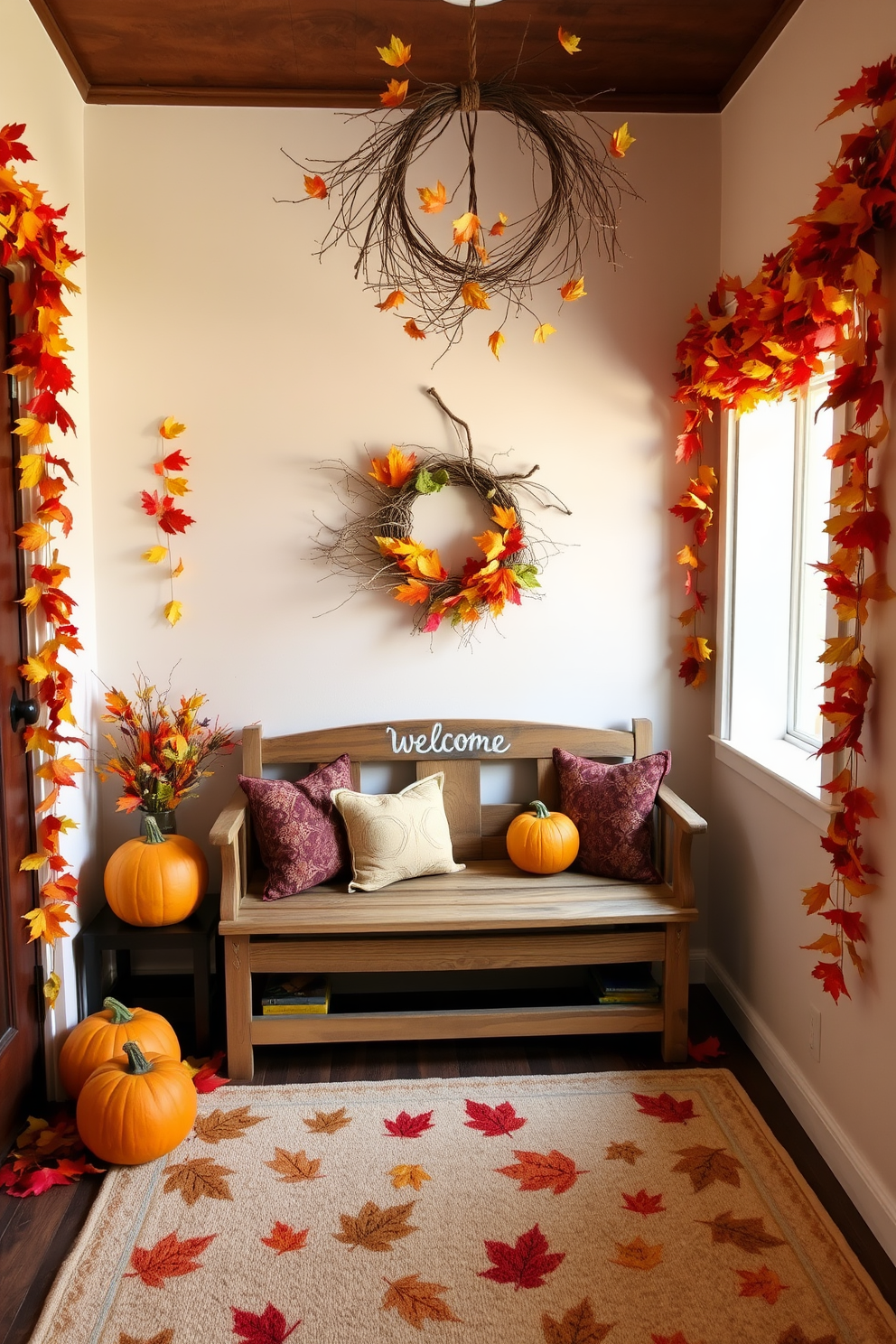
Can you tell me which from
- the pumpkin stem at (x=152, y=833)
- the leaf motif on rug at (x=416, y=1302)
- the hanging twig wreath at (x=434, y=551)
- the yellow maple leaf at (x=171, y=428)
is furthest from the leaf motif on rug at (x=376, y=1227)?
the yellow maple leaf at (x=171, y=428)

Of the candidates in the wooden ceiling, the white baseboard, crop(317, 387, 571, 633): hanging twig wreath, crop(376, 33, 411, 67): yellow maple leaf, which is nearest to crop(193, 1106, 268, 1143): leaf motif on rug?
the white baseboard

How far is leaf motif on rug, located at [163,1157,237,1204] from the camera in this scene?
7.44ft

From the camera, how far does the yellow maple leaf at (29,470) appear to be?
2496 millimetres

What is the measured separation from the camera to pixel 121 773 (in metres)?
3.01

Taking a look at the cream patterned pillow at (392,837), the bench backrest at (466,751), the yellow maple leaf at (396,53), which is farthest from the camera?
the bench backrest at (466,751)

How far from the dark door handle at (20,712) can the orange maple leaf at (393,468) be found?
4.12 ft

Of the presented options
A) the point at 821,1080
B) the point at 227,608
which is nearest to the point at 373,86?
the point at 227,608

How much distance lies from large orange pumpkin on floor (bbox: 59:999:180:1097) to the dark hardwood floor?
283 millimetres

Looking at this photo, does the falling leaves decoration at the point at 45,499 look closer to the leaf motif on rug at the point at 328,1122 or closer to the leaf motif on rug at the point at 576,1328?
the leaf motif on rug at the point at 328,1122

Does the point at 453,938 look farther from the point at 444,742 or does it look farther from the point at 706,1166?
the point at 706,1166

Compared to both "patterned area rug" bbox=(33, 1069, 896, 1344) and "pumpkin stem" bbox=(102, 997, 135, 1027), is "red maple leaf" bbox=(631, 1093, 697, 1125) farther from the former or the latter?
"pumpkin stem" bbox=(102, 997, 135, 1027)

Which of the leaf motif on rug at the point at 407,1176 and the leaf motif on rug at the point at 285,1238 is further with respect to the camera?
the leaf motif on rug at the point at 407,1176

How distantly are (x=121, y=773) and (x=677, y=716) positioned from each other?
1.81 m

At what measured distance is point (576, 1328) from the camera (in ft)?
6.17
